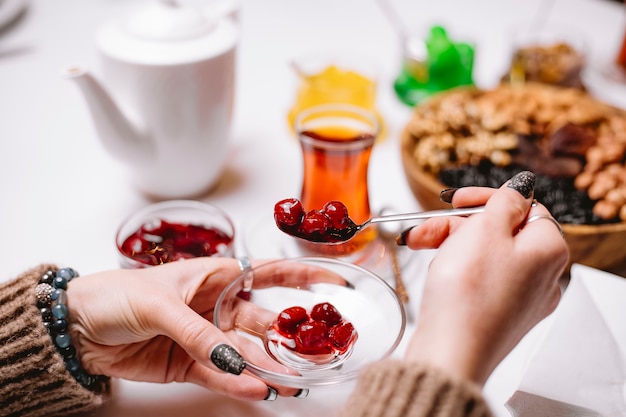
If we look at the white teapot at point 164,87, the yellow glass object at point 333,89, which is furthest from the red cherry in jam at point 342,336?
the yellow glass object at point 333,89

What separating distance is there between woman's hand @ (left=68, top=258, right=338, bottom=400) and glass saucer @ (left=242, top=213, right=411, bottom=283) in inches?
5.5

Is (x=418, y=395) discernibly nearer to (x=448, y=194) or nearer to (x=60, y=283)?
(x=448, y=194)

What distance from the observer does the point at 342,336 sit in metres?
0.65

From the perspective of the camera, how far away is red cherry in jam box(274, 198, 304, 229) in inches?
25.7

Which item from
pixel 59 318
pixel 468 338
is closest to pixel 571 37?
pixel 468 338

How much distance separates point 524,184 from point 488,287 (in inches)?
5.4

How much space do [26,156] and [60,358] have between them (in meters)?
0.58

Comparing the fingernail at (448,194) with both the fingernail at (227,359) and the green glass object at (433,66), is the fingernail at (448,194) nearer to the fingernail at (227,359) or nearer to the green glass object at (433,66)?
the fingernail at (227,359)

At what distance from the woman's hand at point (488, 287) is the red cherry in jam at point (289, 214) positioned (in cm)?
17

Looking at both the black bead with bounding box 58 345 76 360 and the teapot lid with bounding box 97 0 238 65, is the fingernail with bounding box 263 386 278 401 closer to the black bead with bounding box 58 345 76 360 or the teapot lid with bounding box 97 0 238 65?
the black bead with bounding box 58 345 76 360

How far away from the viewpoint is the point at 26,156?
3.57ft

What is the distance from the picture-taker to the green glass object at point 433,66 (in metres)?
1.21

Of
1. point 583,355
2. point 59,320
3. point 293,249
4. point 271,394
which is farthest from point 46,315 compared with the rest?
point 583,355

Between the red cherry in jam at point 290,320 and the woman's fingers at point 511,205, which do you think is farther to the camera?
the red cherry in jam at point 290,320
